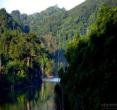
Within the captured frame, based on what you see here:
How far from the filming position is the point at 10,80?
3100 inches

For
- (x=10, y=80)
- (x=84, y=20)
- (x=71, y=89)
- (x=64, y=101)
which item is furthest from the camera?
(x=84, y=20)

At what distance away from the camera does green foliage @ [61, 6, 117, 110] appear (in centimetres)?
2519

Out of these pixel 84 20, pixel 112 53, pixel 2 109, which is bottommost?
pixel 2 109

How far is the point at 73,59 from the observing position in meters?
35.3

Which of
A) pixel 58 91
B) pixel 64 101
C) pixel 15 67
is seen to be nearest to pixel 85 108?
pixel 64 101

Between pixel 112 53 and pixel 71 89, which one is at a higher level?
pixel 112 53

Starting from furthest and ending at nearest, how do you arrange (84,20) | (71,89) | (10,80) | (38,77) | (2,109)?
1. (84,20)
2. (38,77)
3. (10,80)
4. (2,109)
5. (71,89)

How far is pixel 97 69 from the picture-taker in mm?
28094

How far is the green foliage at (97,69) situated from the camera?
25188 millimetres

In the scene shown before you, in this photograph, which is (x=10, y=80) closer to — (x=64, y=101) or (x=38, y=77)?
(x=38, y=77)

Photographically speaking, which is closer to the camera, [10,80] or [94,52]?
[94,52]

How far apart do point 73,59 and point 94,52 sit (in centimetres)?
580

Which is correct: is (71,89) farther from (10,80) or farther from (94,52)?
(10,80)

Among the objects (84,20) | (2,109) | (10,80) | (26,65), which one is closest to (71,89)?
(2,109)
